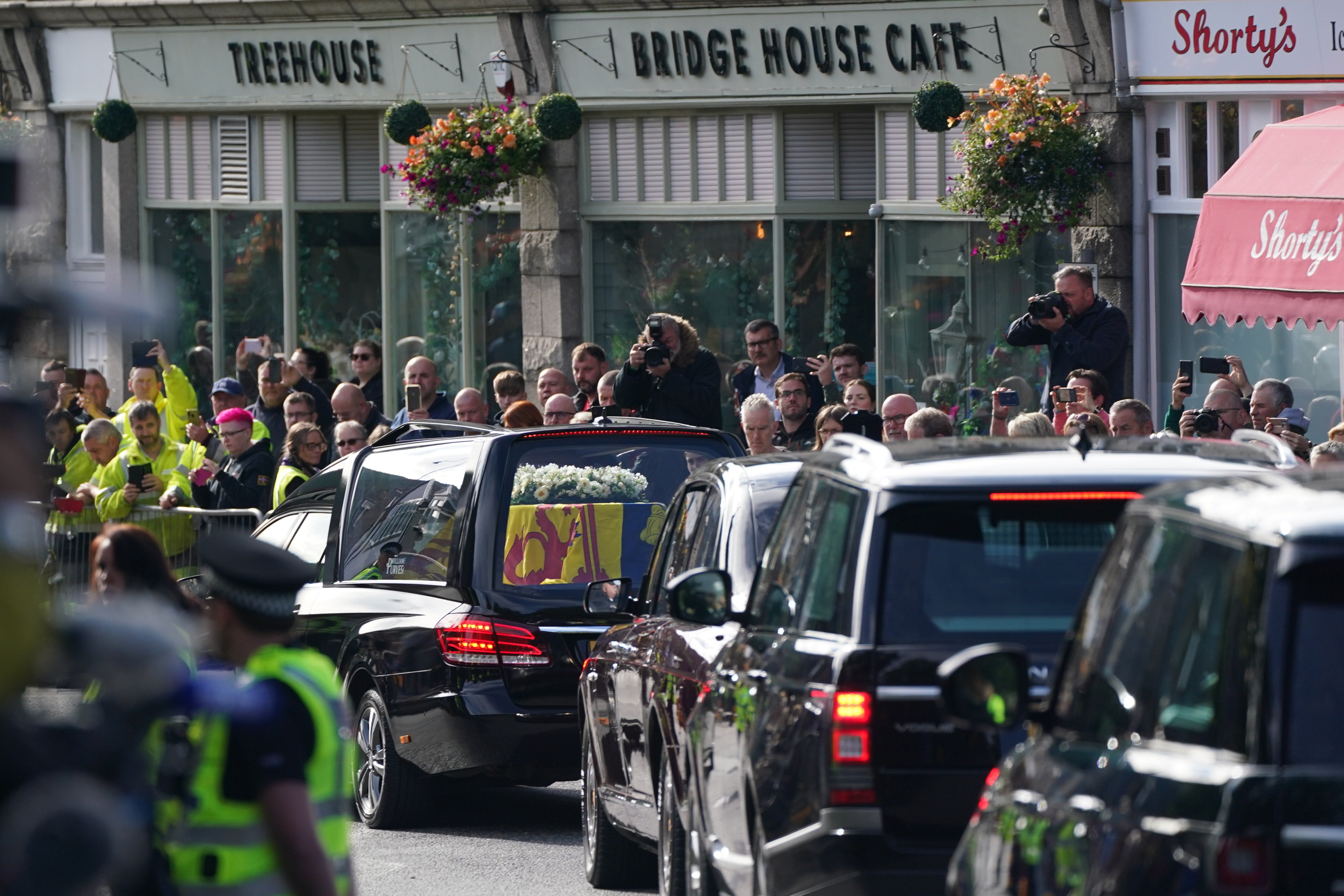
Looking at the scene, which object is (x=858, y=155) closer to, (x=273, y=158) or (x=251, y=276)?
(x=273, y=158)

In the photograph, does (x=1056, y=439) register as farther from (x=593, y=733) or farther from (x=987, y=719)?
(x=593, y=733)

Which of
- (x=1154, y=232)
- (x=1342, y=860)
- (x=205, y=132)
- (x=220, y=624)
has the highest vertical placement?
(x=205, y=132)

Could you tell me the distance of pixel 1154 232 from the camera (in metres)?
16.0

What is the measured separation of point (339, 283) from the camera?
2317 cm

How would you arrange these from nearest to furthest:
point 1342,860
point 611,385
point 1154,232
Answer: point 1342,860 → point 611,385 → point 1154,232

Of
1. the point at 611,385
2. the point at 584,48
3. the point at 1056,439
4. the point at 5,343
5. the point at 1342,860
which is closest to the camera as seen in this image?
the point at 5,343

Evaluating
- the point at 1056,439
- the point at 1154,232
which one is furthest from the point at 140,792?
the point at 1154,232

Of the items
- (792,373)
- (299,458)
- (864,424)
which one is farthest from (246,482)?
(864,424)

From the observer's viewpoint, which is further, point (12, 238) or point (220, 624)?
point (220, 624)

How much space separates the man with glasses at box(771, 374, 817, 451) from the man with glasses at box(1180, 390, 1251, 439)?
7.06ft

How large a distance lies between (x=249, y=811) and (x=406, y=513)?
19.4 feet

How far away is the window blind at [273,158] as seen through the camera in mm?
23234

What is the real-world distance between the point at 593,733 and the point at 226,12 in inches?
630

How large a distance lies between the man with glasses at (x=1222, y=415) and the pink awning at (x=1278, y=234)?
2.82ft
